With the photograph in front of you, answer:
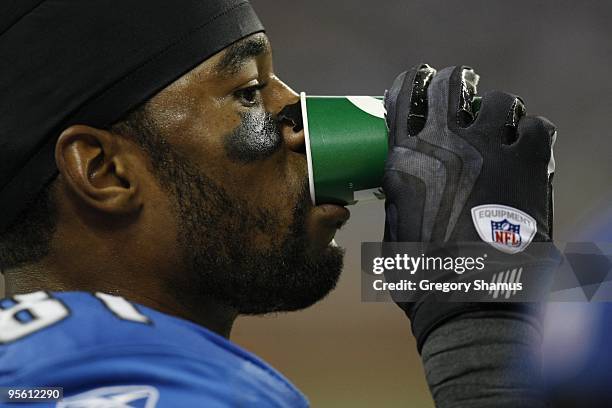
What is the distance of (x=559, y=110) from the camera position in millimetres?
4141

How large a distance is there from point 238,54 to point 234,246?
0.80 ft

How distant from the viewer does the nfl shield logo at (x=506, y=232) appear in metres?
1.03

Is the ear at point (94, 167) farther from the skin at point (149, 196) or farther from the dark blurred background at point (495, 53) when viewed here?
the dark blurred background at point (495, 53)

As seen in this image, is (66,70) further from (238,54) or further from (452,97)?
(452,97)

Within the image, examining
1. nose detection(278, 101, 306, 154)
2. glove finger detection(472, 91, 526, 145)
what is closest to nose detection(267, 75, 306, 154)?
nose detection(278, 101, 306, 154)

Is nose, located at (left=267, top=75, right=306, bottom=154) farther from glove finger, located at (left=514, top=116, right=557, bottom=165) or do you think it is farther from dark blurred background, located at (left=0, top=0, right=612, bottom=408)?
dark blurred background, located at (left=0, top=0, right=612, bottom=408)

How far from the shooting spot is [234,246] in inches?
44.0

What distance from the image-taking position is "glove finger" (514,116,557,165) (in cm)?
107

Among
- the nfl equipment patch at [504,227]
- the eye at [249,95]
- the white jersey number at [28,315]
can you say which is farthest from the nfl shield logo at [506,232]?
the white jersey number at [28,315]

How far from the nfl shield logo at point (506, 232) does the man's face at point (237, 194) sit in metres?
0.20

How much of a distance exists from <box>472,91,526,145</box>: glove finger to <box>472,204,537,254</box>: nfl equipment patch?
0.28ft

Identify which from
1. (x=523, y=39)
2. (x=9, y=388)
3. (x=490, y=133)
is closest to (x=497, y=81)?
(x=523, y=39)

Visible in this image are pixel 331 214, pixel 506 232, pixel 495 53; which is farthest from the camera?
pixel 495 53

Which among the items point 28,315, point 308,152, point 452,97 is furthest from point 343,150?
point 28,315
